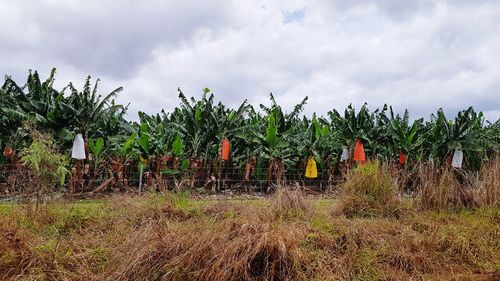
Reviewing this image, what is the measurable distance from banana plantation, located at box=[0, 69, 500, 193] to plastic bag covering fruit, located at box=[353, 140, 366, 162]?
0.12 ft

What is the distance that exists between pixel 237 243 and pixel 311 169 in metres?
10.1

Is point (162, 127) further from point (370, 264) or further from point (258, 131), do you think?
point (370, 264)

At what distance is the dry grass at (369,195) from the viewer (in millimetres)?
8287

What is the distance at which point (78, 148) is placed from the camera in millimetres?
12984

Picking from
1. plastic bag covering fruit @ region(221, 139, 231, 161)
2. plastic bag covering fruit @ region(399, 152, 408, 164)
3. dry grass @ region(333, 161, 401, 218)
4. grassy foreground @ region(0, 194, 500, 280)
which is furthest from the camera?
plastic bag covering fruit @ region(399, 152, 408, 164)

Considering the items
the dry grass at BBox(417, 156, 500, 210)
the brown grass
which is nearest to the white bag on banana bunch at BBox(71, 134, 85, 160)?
the dry grass at BBox(417, 156, 500, 210)

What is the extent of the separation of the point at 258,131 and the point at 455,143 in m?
7.32

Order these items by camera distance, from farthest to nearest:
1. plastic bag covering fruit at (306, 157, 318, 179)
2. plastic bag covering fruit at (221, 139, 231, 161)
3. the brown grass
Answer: plastic bag covering fruit at (306, 157, 318, 179), plastic bag covering fruit at (221, 139, 231, 161), the brown grass

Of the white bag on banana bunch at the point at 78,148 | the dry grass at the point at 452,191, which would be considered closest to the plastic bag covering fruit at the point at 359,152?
the dry grass at the point at 452,191

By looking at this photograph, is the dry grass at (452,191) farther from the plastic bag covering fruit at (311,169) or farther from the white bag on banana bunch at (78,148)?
the white bag on banana bunch at (78,148)

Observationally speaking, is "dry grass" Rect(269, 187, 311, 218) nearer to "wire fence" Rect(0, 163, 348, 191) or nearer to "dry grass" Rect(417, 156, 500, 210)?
"dry grass" Rect(417, 156, 500, 210)

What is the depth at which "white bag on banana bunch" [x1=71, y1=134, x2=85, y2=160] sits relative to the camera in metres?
12.9

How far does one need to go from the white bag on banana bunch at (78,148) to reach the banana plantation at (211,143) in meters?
0.03

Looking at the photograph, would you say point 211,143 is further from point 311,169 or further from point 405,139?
point 405,139
